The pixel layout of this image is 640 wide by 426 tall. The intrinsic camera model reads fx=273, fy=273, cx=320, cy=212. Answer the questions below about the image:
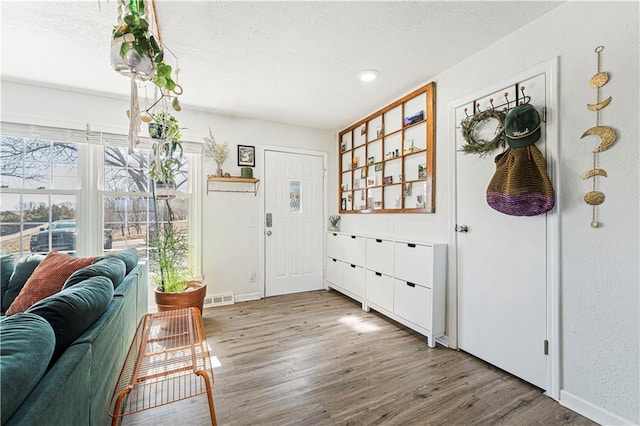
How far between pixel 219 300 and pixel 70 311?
2508mm

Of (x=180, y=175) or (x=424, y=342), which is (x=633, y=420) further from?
(x=180, y=175)

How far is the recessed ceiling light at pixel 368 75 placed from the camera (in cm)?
244

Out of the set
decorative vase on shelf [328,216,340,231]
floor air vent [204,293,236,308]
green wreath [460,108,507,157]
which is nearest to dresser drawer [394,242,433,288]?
green wreath [460,108,507,157]

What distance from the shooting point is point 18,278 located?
1.97 metres

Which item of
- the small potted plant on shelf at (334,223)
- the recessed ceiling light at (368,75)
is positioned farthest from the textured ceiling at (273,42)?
the small potted plant on shelf at (334,223)

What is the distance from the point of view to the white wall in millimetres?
1421

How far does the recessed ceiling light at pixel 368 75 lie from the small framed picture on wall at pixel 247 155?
1.72 meters

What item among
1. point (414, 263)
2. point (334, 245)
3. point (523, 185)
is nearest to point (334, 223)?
point (334, 245)

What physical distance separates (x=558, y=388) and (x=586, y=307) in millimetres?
537

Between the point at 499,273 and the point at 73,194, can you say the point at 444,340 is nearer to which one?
the point at 499,273

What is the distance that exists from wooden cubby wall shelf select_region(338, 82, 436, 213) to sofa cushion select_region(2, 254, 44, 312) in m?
3.10

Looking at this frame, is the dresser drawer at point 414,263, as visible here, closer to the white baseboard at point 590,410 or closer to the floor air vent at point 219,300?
Answer: the white baseboard at point 590,410

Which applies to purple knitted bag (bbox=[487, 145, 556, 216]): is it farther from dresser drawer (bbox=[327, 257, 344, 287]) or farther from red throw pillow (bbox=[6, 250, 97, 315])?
red throw pillow (bbox=[6, 250, 97, 315])

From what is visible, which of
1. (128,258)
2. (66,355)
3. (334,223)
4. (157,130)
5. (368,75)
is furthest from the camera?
(334,223)
